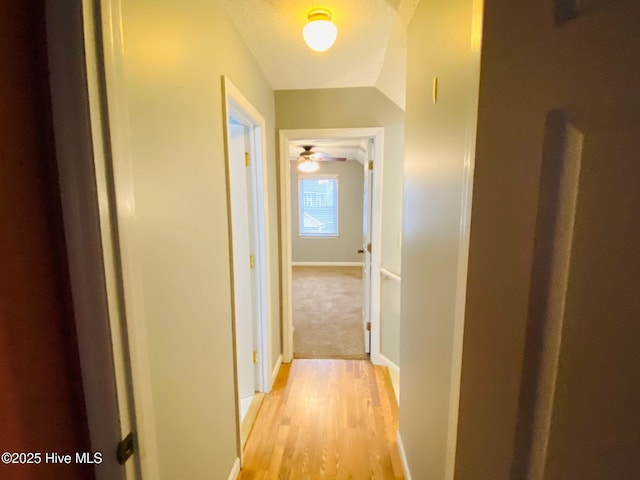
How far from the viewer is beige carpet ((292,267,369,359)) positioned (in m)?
3.12

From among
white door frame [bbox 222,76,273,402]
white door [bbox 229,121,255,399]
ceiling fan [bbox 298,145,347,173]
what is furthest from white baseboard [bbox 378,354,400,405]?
ceiling fan [bbox 298,145,347,173]

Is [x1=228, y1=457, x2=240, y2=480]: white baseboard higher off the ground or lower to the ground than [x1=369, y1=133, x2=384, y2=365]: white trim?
lower

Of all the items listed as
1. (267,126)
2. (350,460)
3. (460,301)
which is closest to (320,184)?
(267,126)

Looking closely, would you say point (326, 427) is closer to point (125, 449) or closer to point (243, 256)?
point (243, 256)

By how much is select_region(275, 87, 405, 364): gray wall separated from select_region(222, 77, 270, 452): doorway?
59cm

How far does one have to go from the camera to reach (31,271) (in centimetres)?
58

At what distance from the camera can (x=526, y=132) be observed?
0.43 metres

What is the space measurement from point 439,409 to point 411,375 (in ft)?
1.41

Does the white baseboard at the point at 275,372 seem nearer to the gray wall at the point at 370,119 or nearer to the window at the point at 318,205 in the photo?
the gray wall at the point at 370,119

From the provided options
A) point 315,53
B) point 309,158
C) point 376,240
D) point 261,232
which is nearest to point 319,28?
point 315,53

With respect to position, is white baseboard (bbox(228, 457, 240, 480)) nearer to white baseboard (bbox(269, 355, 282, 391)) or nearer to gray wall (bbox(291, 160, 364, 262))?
white baseboard (bbox(269, 355, 282, 391))

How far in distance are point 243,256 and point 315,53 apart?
1479 mm

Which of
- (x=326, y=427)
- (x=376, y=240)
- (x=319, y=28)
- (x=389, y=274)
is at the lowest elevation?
(x=326, y=427)

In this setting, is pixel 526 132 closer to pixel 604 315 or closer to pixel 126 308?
pixel 604 315
